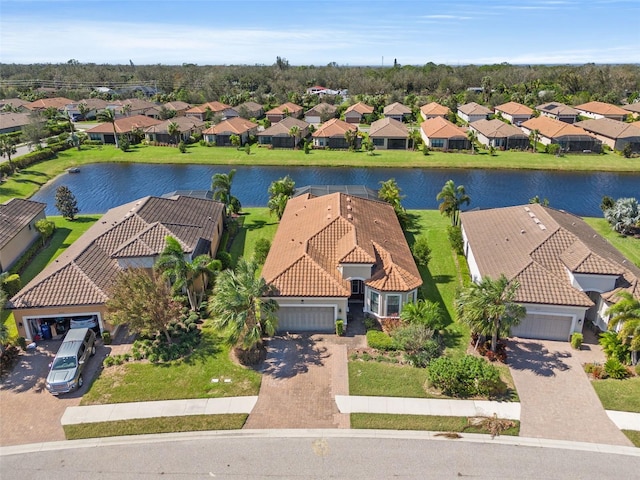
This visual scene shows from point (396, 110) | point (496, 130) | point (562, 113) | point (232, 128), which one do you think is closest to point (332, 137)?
point (232, 128)

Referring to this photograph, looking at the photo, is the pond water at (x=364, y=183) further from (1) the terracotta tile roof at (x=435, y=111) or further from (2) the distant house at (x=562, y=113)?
(1) the terracotta tile roof at (x=435, y=111)

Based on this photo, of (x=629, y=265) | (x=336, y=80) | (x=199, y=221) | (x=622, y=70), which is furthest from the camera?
(x=336, y=80)

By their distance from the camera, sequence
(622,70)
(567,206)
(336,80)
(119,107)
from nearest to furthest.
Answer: (567,206), (119,107), (622,70), (336,80)

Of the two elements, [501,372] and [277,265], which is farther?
[277,265]

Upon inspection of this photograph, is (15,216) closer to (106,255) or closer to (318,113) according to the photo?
(106,255)

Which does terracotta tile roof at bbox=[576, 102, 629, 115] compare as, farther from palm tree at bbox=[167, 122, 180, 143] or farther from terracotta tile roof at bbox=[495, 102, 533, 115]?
palm tree at bbox=[167, 122, 180, 143]

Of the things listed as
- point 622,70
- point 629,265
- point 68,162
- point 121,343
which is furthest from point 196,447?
point 622,70

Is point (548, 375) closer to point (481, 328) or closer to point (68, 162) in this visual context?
point (481, 328)
